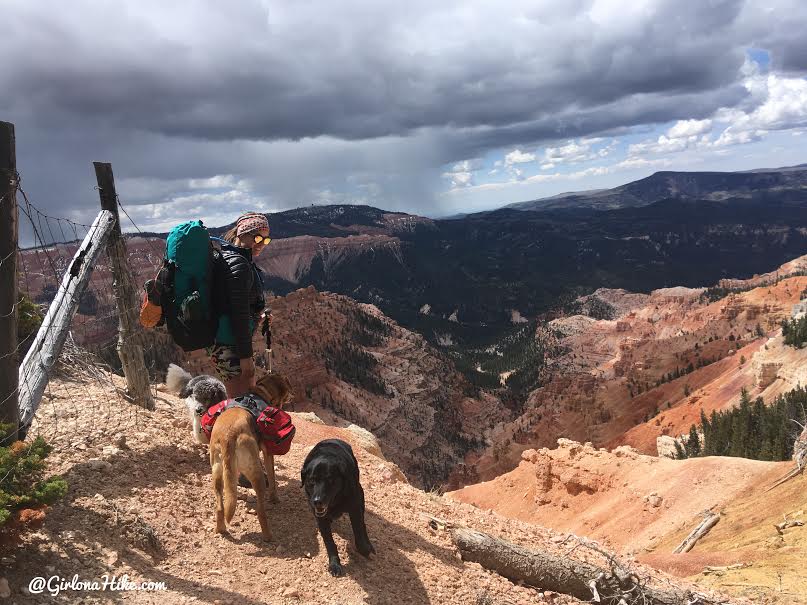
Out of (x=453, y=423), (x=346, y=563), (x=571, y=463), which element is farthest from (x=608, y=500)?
(x=453, y=423)

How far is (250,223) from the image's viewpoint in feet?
17.1

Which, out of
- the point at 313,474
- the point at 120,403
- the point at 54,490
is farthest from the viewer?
the point at 120,403

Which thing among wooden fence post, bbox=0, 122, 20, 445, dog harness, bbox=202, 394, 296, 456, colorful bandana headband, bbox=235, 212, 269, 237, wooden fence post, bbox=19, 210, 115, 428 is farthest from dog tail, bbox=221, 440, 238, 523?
wooden fence post, bbox=19, 210, 115, 428

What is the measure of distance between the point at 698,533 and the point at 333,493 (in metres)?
13.6

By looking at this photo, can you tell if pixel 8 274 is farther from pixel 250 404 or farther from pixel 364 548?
pixel 364 548

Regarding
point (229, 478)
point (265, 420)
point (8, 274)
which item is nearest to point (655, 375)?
point (265, 420)

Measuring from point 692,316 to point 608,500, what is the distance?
97.6m

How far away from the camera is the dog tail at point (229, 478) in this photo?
4.46 metres

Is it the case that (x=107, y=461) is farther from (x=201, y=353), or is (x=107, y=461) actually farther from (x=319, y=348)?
(x=319, y=348)

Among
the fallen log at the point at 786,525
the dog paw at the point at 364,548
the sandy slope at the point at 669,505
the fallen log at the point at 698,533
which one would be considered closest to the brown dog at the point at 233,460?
the dog paw at the point at 364,548

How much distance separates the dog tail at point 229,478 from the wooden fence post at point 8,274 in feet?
6.37

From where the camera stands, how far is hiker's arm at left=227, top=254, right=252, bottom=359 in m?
4.84

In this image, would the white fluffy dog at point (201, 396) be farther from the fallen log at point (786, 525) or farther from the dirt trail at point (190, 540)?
the fallen log at point (786, 525)

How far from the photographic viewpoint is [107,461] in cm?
531
